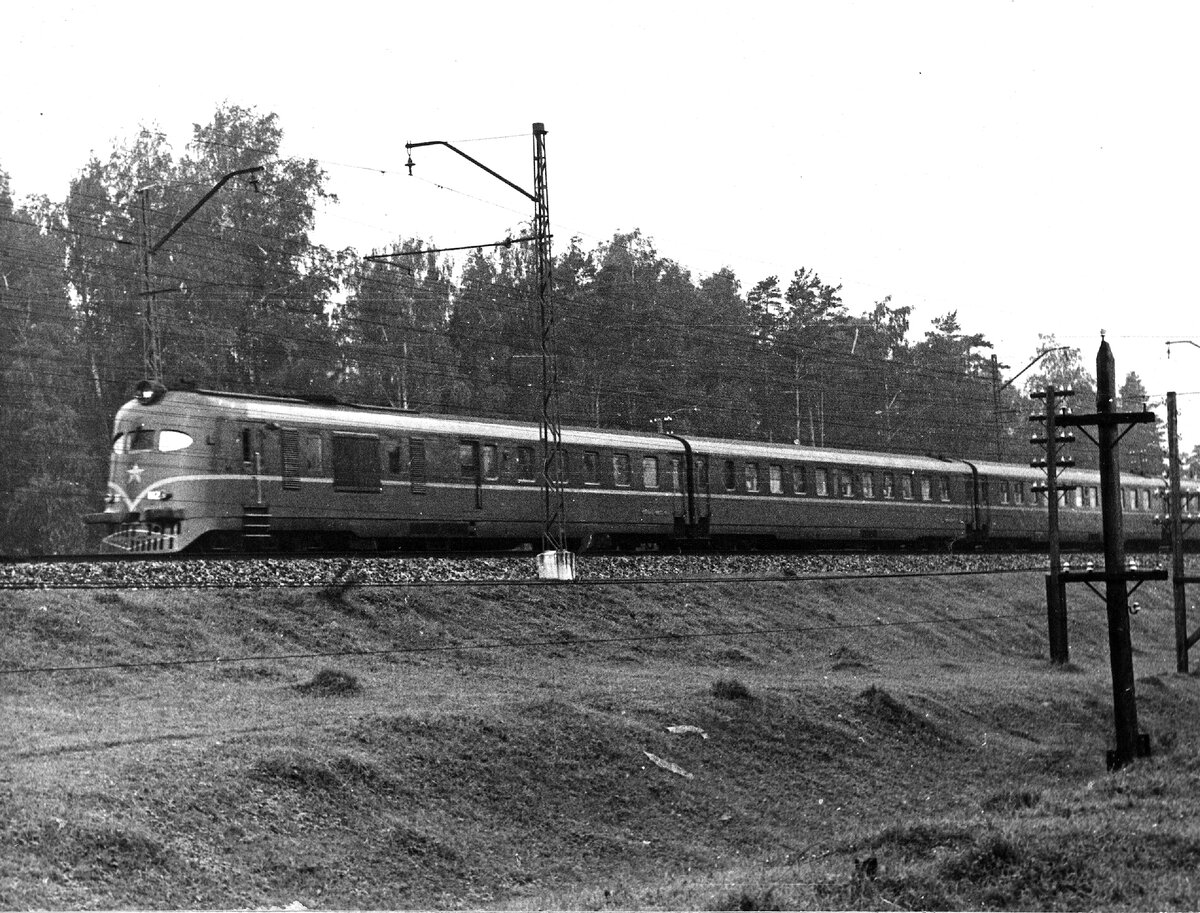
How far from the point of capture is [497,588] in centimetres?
3002

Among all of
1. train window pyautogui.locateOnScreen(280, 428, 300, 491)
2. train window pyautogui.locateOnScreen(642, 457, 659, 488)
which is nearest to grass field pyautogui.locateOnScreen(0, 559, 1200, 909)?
train window pyautogui.locateOnScreen(280, 428, 300, 491)

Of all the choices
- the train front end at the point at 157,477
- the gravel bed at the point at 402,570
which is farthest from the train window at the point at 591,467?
the train front end at the point at 157,477

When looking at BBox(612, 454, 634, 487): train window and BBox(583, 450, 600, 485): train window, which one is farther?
BBox(612, 454, 634, 487): train window

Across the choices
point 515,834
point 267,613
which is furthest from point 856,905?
point 267,613

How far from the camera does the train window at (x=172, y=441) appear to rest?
2891 cm

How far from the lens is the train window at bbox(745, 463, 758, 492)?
43.7 meters

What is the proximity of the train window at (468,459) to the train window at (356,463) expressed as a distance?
263cm

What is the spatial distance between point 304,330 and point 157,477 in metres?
27.1

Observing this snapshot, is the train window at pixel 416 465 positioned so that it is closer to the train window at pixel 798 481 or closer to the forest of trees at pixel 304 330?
the forest of trees at pixel 304 330

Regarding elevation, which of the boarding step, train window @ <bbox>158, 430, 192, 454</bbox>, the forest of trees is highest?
the forest of trees

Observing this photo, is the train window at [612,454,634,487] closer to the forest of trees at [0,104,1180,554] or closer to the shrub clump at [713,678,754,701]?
the forest of trees at [0,104,1180,554]

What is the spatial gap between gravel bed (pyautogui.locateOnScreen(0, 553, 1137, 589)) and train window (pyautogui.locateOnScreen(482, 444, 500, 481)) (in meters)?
1.91

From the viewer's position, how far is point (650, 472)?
40.1 m

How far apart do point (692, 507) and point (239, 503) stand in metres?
15.7
